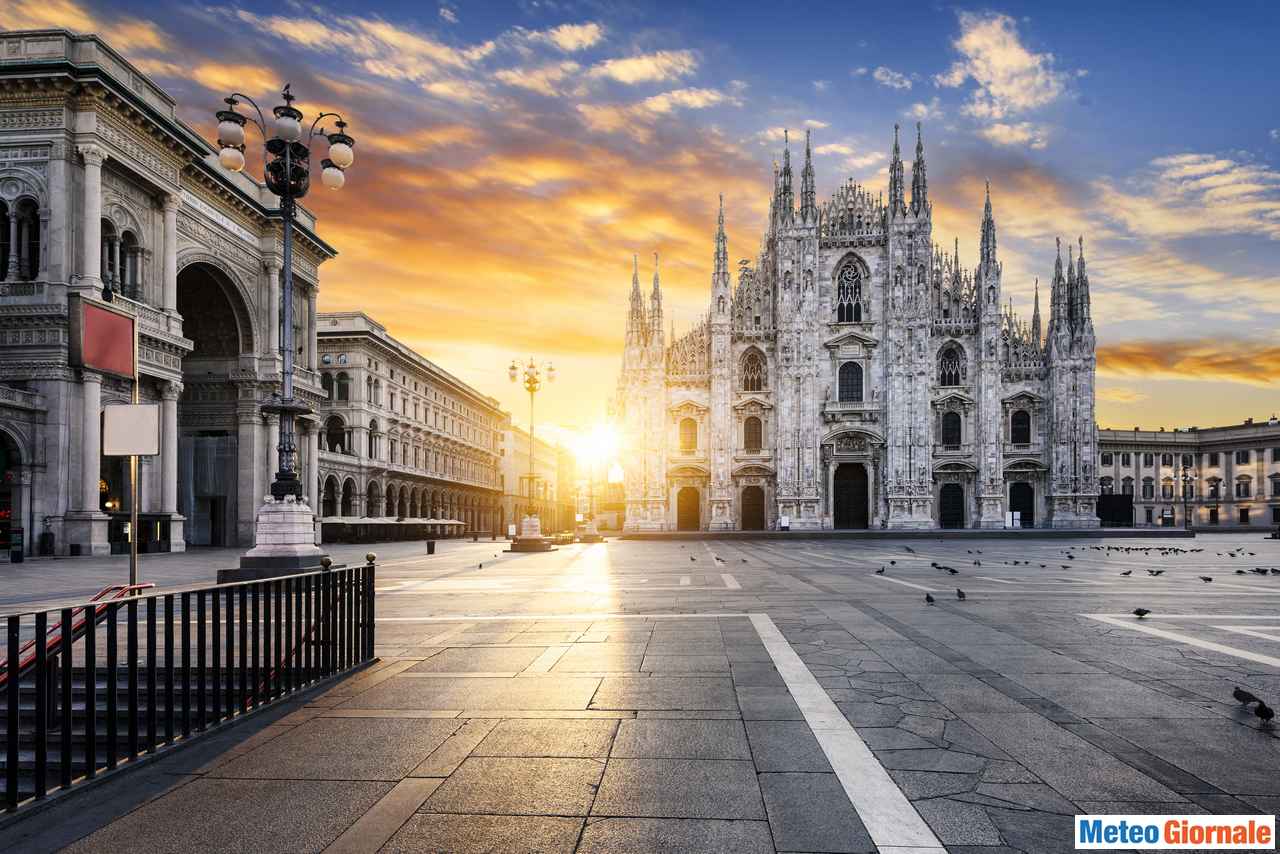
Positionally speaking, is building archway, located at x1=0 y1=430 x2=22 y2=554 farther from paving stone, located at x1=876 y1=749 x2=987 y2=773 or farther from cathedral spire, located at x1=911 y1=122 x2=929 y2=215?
cathedral spire, located at x1=911 y1=122 x2=929 y2=215

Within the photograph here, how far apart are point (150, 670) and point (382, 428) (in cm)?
5863

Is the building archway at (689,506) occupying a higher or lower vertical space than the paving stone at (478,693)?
lower

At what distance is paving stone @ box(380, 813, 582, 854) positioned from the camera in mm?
3627

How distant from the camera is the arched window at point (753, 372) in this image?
202 ft

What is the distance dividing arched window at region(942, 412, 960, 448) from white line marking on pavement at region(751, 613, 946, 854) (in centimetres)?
5750

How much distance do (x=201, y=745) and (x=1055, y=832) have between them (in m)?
5.05

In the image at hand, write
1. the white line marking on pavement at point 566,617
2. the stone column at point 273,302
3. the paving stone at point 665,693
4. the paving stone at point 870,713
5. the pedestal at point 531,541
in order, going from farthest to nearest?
the stone column at point 273,302 < the pedestal at point 531,541 < the white line marking on pavement at point 566,617 < the paving stone at point 665,693 < the paving stone at point 870,713

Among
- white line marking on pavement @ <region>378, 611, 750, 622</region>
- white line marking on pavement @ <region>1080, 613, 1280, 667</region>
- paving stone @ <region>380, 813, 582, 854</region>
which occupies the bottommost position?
white line marking on pavement @ <region>378, 611, 750, 622</region>

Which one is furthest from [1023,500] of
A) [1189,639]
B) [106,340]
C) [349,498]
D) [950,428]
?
[106,340]

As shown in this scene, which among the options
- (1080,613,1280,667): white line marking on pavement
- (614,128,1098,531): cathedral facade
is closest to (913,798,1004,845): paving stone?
(1080,613,1280,667): white line marking on pavement

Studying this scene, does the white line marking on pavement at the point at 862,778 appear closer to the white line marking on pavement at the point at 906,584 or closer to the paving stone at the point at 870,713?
the paving stone at the point at 870,713

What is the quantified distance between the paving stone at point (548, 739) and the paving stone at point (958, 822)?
75.6 inches

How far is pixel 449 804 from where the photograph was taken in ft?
13.7

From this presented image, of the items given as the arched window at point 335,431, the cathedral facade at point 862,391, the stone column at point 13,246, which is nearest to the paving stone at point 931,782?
the stone column at point 13,246
